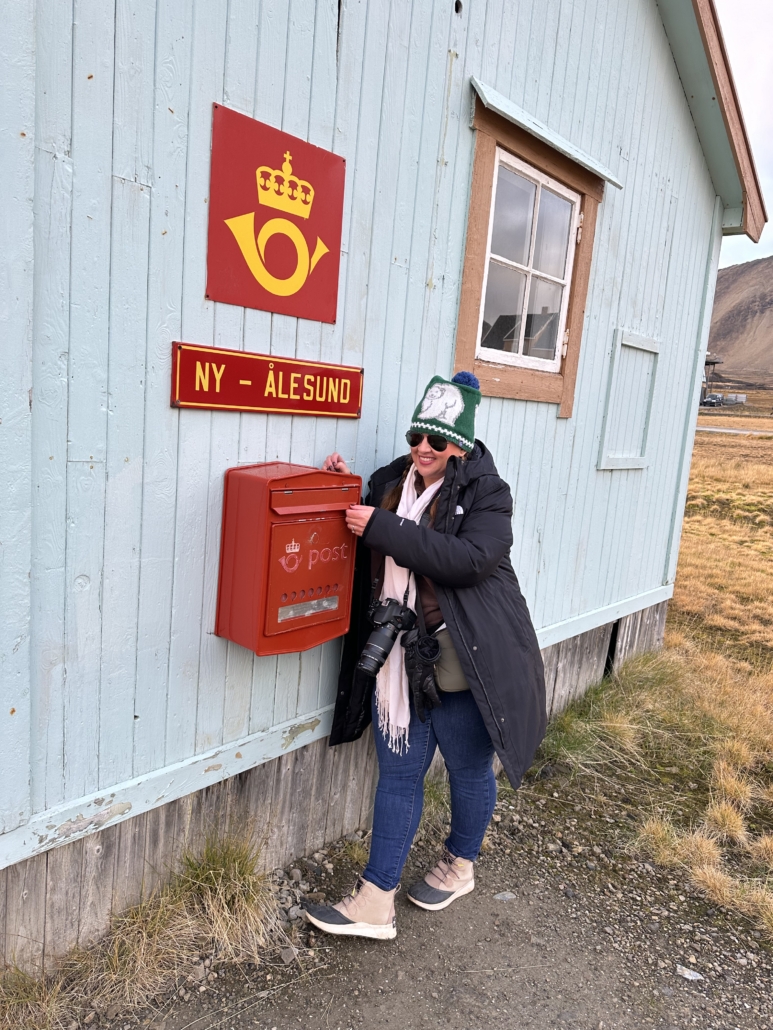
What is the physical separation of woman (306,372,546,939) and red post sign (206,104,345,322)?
0.57 meters

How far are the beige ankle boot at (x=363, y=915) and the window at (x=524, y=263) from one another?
218 cm

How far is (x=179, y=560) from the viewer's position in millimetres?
2314

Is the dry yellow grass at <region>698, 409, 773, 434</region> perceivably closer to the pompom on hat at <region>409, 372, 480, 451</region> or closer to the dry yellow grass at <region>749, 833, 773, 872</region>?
the dry yellow grass at <region>749, 833, 773, 872</region>

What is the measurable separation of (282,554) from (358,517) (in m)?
0.30

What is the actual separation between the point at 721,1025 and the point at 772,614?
22.5 ft

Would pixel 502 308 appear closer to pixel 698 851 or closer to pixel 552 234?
pixel 552 234

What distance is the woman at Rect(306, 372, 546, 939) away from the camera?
2453 millimetres

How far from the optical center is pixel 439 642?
2.57 metres

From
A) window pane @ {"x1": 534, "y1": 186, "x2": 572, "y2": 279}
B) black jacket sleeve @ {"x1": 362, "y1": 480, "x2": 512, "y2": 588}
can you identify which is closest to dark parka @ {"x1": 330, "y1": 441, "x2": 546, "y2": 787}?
black jacket sleeve @ {"x1": 362, "y1": 480, "x2": 512, "y2": 588}

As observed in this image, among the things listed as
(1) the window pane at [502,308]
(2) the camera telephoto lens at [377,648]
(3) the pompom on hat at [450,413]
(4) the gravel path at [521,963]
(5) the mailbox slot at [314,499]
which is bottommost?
(4) the gravel path at [521,963]

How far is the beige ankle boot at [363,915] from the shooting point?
2648 millimetres

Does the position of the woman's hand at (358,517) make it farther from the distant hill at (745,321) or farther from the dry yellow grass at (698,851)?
the distant hill at (745,321)

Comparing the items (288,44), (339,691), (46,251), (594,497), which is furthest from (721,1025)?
(288,44)

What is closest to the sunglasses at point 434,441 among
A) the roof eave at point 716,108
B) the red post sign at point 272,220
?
the red post sign at point 272,220
